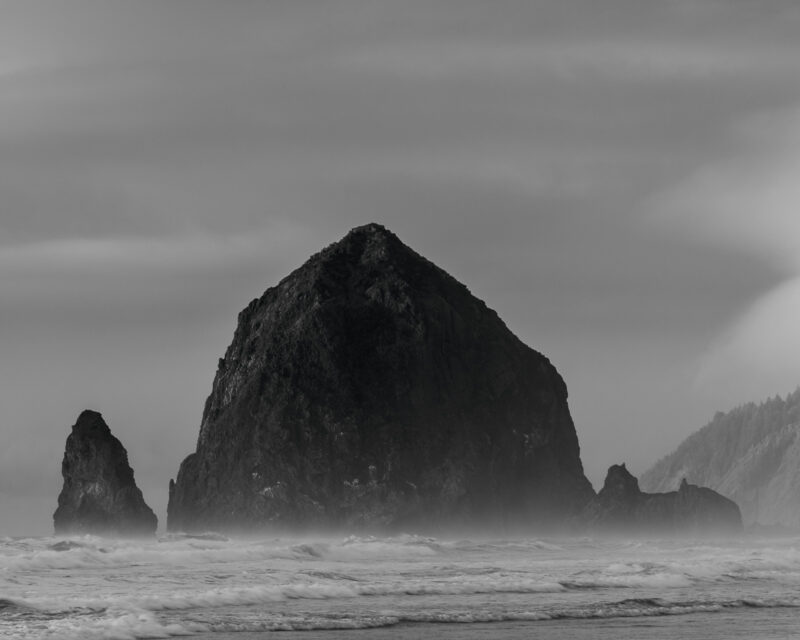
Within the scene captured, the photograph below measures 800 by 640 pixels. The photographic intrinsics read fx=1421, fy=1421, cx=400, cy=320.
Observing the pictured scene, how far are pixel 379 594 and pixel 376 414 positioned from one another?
2491 inches

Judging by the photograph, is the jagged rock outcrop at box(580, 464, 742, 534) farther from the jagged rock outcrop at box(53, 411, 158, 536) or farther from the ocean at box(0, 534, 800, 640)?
the jagged rock outcrop at box(53, 411, 158, 536)

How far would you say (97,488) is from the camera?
334ft

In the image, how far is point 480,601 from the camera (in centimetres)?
4725

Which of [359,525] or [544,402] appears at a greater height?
[544,402]

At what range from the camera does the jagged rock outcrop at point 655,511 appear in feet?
372

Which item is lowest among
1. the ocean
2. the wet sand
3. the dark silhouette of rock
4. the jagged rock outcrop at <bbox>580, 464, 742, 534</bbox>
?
the wet sand

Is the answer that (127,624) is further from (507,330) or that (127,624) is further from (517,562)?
(507,330)

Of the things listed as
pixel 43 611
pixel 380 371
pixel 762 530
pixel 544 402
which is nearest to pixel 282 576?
pixel 43 611

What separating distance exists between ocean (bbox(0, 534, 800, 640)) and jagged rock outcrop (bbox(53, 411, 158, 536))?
22.2 m

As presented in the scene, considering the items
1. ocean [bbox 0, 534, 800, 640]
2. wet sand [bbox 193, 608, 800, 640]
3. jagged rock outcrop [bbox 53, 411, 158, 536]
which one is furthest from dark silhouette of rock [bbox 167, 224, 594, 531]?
wet sand [bbox 193, 608, 800, 640]

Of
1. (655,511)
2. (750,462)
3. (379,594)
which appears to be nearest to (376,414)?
(655,511)

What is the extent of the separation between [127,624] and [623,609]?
53.1 ft

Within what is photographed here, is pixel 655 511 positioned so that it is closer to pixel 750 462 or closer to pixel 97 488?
pixel 97 488

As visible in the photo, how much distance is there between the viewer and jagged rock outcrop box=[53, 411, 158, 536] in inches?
3932
